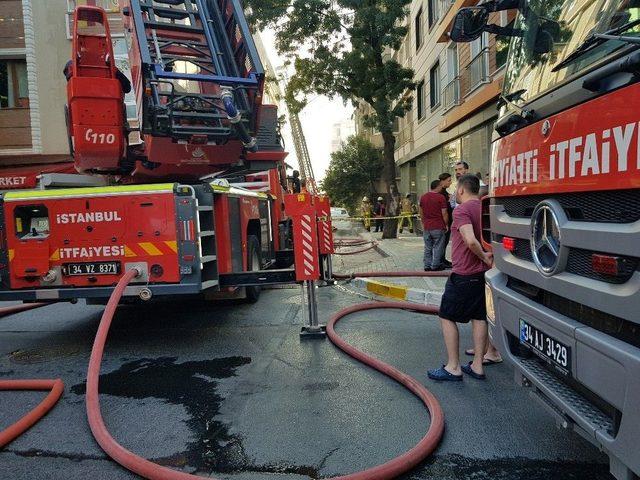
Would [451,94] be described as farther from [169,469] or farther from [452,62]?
[169,469]

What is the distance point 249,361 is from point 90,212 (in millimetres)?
2087

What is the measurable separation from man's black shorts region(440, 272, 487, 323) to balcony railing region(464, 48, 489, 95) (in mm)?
11504

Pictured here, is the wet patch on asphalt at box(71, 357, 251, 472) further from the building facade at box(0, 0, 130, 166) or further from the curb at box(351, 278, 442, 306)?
the building facade at box(0, 0, 130, 166)

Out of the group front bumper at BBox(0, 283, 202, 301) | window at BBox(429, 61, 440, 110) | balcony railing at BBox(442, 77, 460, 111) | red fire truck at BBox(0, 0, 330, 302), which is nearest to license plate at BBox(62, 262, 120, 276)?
red fire truck at BBox(0, 0, 330, 302)

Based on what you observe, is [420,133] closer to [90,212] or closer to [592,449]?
[90,212]

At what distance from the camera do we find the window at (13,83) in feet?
60.0

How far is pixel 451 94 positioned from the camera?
1788 centimetres

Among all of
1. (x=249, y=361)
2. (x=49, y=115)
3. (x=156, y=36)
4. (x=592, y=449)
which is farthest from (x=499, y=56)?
(x=49, y=115)

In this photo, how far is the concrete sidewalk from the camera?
7.35 m

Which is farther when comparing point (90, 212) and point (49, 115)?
point (49, 115)

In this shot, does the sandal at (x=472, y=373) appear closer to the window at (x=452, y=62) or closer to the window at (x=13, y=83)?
the window at (x=452, y=62)

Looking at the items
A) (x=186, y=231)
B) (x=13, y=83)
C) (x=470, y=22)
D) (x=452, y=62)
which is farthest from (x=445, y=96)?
(x=470, y=22)

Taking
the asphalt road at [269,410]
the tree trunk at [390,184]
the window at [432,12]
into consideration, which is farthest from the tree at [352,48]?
the asphalt road at [269,410]

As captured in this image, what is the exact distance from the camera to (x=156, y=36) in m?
6.15
